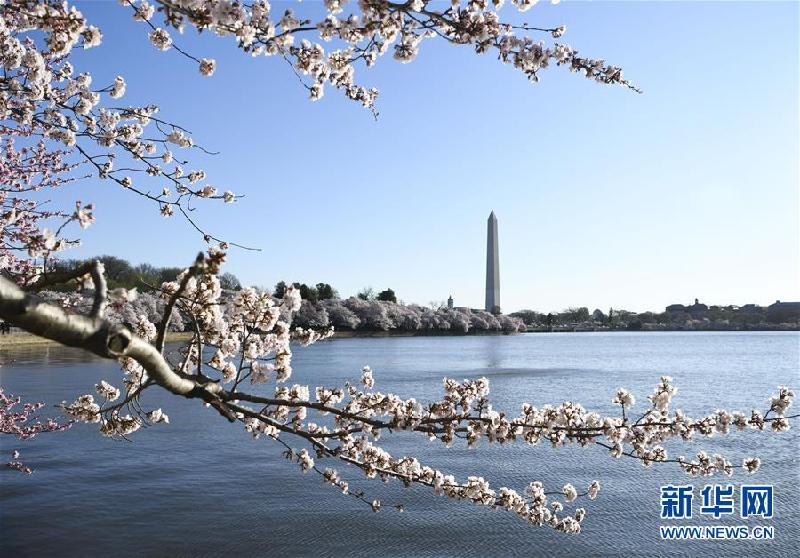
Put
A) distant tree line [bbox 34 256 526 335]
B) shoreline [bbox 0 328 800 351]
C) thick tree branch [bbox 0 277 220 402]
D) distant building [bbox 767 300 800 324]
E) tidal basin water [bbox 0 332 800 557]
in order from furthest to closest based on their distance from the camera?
distant building [bbox 767 300 800 324] → distant tree line [bbox 34 256 526 335] → shoreline [bbox 0 328 800 351] → tidal basin water [bbox 0 332 800 557] → thick tree branch [bbox 0 277 220 402]

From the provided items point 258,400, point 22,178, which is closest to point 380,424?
point 258,400

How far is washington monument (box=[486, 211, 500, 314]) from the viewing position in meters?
82.9

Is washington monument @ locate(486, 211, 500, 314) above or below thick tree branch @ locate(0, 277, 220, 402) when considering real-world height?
above

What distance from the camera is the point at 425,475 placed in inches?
177

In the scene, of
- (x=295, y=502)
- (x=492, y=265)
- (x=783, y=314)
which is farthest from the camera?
(x=783, y=314)

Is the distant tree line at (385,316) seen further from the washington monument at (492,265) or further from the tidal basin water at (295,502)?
the tidal basin water at (295,502)

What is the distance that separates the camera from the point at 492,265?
276 ft

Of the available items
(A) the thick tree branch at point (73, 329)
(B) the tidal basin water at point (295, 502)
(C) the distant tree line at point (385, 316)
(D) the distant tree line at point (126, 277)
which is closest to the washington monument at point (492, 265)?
(C) the distant tree line at point (385, 316)

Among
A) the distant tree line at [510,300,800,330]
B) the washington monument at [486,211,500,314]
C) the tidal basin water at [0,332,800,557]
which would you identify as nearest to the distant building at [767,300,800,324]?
the distant tree line at [510,300,800,330]

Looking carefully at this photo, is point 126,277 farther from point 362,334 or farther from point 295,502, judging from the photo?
point 362,334

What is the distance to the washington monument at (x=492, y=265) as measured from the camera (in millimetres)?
82906

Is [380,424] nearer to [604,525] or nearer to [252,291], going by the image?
[252,291]

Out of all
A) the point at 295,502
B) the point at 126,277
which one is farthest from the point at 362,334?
the point at 295,502

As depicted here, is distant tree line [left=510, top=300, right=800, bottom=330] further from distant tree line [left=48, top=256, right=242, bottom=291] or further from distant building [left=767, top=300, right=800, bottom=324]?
distant tree line [left=48, top=256, right=242, bottom=291]
